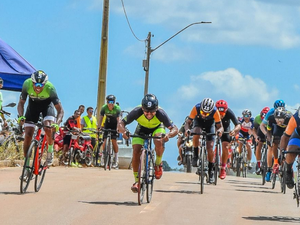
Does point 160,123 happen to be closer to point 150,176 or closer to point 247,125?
point 150,176

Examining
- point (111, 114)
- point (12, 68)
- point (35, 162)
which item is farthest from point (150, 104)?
point (111, 114)

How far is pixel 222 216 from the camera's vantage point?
12625 mm

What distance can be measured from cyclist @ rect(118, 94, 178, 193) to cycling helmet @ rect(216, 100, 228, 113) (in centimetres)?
517

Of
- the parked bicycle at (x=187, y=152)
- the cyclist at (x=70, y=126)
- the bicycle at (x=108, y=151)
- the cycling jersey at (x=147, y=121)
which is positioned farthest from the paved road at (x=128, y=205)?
the parked bicycle at (x=187, y=152)

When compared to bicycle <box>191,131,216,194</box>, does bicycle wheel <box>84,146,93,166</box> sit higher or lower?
higher

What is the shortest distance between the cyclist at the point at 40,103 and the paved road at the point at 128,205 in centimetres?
108

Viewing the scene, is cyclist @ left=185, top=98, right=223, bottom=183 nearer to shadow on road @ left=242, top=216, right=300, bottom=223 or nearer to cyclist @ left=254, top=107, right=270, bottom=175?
cyclist @ left=254, top=107, right=270, bottom=175

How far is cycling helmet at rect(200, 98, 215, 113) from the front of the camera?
1770 cm

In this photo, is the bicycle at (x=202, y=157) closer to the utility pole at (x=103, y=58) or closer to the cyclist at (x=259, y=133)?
the cyclist at (x=259, y=133)

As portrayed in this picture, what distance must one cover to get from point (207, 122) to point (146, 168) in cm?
482

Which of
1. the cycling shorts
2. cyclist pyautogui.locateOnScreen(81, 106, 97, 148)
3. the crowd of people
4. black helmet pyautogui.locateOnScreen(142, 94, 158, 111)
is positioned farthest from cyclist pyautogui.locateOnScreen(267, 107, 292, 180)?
cyclist pyautogui.locateOnScreen(81, 106, 97, 148)

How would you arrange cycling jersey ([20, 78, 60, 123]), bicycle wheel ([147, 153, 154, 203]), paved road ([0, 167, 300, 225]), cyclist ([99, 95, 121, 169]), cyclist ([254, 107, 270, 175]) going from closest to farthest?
1. paved road ([0, 167, 300, 225])
2. bicycle wheel ([147, 153, 154, 203])
3. cycling jersey ([20, 78, 60, 123])
4. cyclist ([254, 107, 270, 175])
5. cyclist ([99, 95, 121, 169])

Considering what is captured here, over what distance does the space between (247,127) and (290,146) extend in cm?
1611

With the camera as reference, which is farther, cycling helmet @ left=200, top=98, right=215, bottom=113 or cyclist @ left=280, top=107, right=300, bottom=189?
→ cycling helmet @ left=200, top=98, right=215, bottom=113
